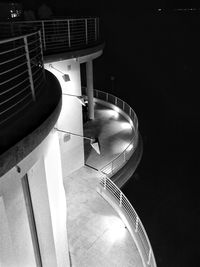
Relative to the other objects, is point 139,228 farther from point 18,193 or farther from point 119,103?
point 119,103

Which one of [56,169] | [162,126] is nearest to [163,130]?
[162,126]

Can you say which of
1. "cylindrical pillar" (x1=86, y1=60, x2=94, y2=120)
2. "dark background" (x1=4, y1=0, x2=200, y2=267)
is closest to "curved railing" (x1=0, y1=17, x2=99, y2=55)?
"cylindrical pillar" (x1=86, y1=60, x2=94, y2=120)

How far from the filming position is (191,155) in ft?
78.0

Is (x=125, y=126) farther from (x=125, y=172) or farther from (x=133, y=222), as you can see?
(x=133, y=222)

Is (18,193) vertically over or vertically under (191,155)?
over

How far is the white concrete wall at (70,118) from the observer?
10607 millimetres

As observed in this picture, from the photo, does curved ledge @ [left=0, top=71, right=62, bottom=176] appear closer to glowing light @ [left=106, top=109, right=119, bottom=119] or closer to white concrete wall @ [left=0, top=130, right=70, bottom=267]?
white concrete wall @ [left=0, top=130, right=70, bottom=267]

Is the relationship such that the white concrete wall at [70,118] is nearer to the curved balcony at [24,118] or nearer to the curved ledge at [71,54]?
the curved ledge at [71,54]

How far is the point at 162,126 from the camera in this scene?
29.1 metres

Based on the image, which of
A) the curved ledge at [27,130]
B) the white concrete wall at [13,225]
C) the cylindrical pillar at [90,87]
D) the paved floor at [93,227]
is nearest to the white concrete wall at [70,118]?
the paved floor at [93,227]

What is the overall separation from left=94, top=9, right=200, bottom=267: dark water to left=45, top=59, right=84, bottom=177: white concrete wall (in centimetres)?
746

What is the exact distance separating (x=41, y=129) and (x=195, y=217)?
16.5 metres

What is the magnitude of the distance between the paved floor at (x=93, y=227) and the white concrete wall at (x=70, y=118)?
64 centimetres

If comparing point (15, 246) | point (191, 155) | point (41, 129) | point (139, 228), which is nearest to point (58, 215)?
point (15, 246)
